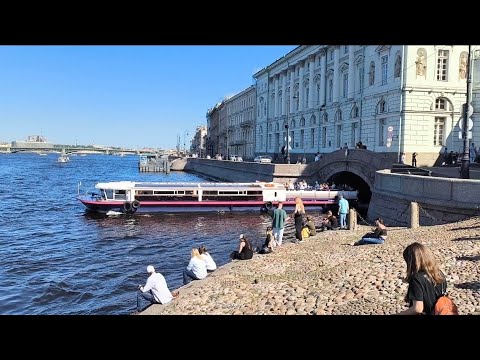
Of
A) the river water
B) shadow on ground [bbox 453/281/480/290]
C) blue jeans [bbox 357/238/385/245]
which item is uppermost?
shadow on ground [bbox 453/281/480/290]

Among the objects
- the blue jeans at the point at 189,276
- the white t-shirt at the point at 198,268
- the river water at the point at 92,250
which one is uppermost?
the white t-shirt at the point at 198,268

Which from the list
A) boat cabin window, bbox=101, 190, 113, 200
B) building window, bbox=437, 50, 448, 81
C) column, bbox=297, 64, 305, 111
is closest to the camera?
boat cabin window, bbox=101, 190, 113, 200

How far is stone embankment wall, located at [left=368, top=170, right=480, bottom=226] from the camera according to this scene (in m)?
17.5

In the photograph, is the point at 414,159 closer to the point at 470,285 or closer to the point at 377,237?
the point at 377,237

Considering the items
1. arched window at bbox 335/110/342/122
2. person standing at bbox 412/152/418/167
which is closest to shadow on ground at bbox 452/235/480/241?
person standing at bbox 412/152/418/167

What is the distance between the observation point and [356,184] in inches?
1607

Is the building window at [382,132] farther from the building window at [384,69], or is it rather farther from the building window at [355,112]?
the building window at [355,112]

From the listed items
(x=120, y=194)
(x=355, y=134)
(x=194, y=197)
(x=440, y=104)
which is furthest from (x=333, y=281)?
(x=355, y=134)

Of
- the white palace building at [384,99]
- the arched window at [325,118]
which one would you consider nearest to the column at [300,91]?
the white palace building at [384,99]

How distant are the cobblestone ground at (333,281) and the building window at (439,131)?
23.4 meters

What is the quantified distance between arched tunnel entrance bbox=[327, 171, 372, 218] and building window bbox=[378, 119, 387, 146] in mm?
3663

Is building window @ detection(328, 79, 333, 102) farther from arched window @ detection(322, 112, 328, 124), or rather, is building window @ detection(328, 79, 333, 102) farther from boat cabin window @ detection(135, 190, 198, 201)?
boat cabin window @ detection(135, 190, 198, 201)

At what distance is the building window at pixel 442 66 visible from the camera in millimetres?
37500

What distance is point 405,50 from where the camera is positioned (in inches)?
1473
